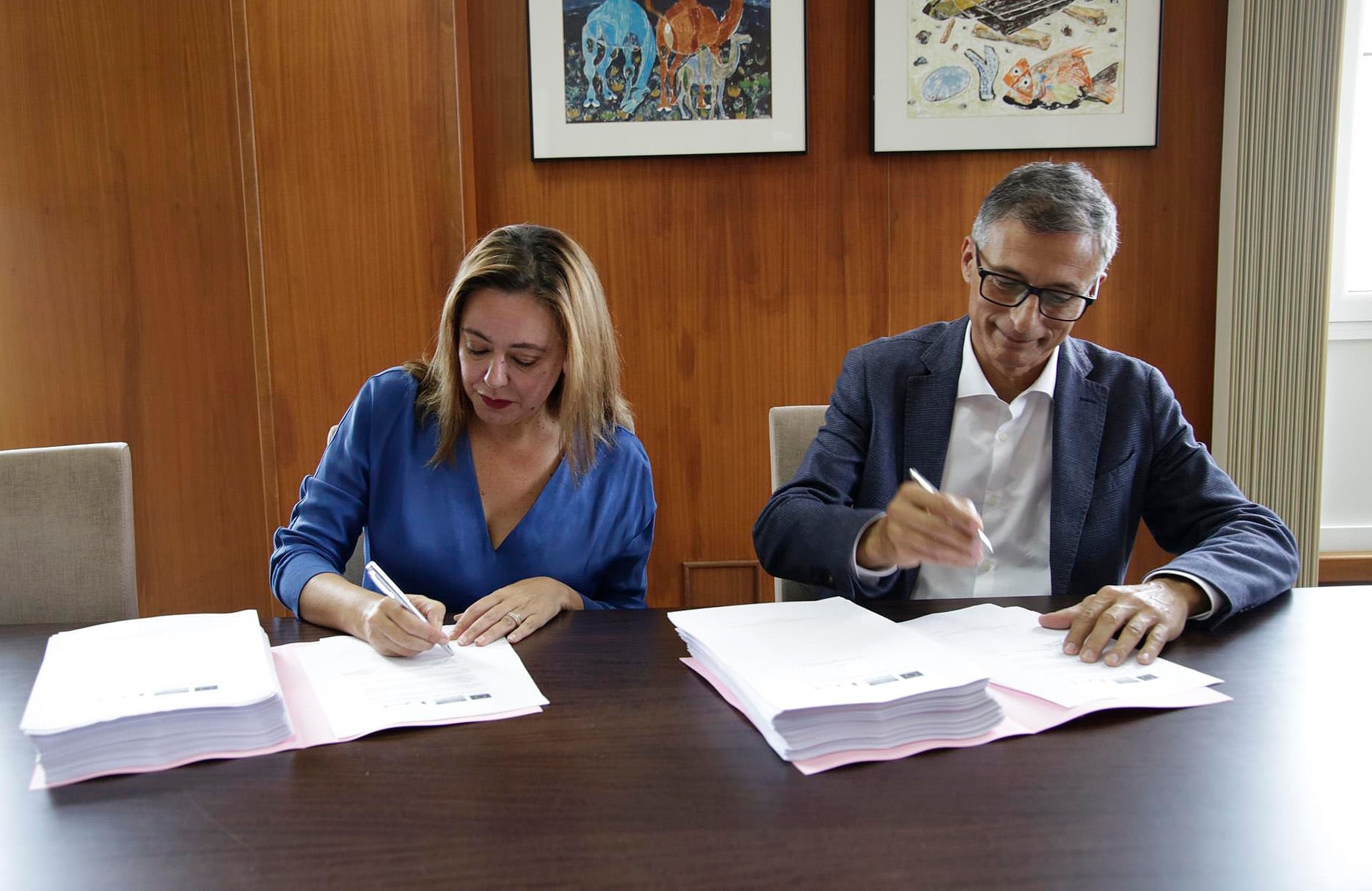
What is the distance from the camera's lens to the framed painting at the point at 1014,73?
8.99ft

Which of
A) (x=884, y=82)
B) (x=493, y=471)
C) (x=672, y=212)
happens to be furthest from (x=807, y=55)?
(x=493, y=471)

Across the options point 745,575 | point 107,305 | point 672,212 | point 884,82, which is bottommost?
point 745,575

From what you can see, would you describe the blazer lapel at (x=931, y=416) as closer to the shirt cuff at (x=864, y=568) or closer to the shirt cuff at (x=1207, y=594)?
the shirt cuff at (x=864, y=568)

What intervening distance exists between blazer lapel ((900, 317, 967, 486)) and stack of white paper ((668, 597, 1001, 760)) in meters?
0.54

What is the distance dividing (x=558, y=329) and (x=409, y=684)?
0.70 meters

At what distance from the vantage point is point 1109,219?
60.8 inches

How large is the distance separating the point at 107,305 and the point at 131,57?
68 centimetres

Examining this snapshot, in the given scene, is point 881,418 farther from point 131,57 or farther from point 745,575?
point 131,57

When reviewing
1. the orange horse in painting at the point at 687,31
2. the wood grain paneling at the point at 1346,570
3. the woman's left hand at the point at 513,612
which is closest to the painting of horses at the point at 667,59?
the orange horse in painting at the point at 687,31

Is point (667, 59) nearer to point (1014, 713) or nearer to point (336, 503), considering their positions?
point (336, 503)

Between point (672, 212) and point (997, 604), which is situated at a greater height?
point (672, 212)

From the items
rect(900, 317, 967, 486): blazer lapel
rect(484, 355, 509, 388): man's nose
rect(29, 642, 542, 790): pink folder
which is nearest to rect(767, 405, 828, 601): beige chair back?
rect(900, 317, 967, 486): blazer lapel

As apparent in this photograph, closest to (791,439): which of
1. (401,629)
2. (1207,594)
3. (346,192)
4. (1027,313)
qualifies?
(1027,313)

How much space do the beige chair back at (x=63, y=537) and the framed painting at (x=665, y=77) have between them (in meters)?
1.61
